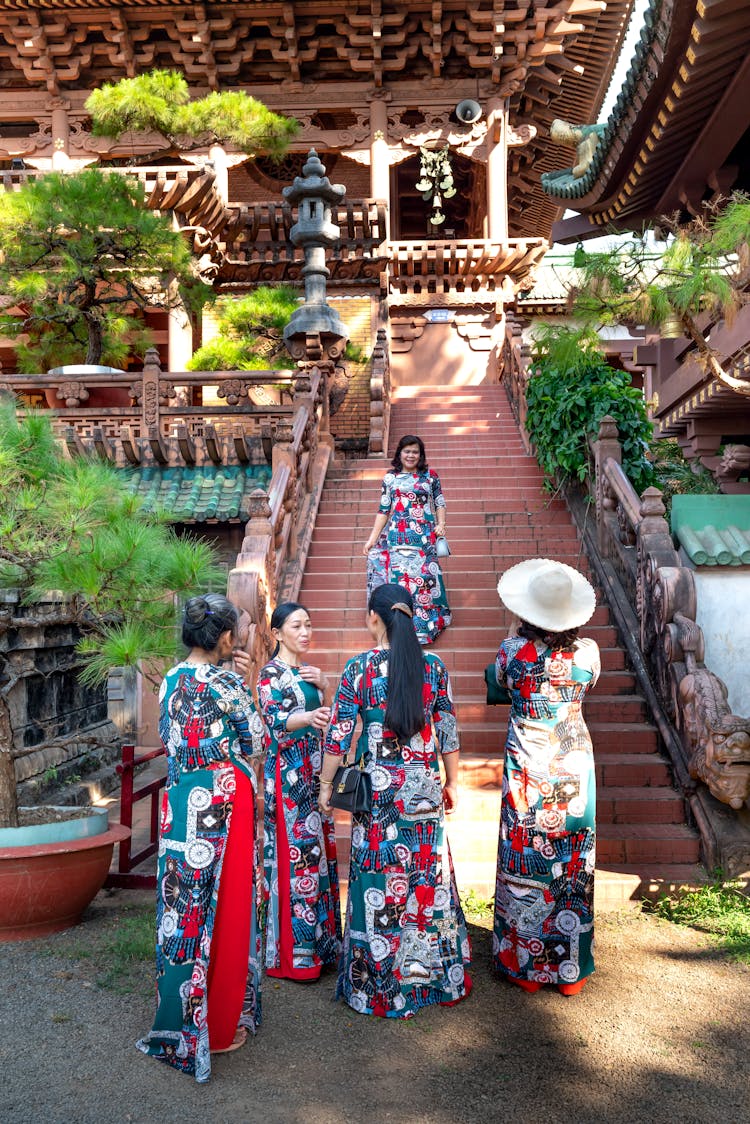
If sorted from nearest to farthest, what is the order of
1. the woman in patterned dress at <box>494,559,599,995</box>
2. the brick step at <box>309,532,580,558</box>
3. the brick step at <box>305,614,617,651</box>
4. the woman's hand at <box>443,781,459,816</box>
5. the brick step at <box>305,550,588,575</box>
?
the woman's hand at <box>443,781,459,816</box>
the woman in patterned dress at <box>494,559,599,995</box>
the brick step at <box>305,614,617,651</box>
the brick step at <box>305,550,588,575</box>
the brick step at <box>309,532,580,558</box>

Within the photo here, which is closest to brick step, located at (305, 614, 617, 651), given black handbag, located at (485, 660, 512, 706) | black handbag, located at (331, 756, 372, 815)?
black handbag, located at (485, 660, 512, 706)

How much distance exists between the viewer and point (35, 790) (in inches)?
277

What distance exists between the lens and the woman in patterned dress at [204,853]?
125 inches

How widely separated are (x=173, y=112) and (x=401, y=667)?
424 inches

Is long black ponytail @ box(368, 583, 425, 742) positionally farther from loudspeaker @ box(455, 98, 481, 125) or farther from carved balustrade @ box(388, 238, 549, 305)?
loudspeaker @ box(455, 98, 481, 125)

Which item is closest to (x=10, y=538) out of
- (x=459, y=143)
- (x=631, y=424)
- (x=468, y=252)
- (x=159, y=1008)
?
(x=159, y=1008)

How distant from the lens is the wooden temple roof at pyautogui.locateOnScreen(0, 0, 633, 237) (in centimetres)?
1518

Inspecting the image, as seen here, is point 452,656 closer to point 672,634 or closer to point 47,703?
point 672,634

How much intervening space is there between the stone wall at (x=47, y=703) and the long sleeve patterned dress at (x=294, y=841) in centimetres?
292

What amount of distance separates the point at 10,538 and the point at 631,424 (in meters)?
5.57

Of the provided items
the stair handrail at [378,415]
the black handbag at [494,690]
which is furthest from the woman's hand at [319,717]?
the stair handrail at [378,415]

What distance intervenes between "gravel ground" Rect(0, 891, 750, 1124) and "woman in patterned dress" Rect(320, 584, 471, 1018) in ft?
0.52

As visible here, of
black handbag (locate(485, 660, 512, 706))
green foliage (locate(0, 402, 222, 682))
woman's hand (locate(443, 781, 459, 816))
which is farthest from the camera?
green foliage (locate(0, 402, 222, 682))

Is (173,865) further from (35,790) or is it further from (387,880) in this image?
(35,790)
